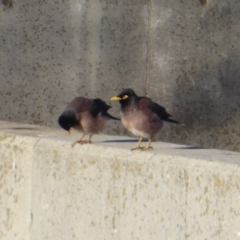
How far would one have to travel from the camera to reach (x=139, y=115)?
6.23 metres

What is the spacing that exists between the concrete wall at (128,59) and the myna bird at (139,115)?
170 centimetres

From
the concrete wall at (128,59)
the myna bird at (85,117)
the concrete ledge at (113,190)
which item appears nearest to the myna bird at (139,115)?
the concrete ledge at (113,190)

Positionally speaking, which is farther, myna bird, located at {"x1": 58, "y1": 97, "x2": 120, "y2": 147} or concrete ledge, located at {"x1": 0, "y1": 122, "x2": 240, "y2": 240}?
myna bird, located at {"x1": 58, "y1": 97, "x2": 120, "y2": 147}

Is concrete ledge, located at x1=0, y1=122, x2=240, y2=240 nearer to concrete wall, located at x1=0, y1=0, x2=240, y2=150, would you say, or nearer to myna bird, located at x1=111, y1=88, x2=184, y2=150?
myna bird, located at x1=111, y1=88, x2=184, y2=150

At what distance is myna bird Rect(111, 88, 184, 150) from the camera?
243 inches

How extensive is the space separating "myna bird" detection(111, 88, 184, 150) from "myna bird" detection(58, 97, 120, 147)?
1.35ft

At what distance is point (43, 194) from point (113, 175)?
643mm

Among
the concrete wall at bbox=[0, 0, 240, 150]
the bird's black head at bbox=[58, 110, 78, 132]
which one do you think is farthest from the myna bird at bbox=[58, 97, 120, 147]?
the concrete wall at bbox=[0, 0, 240, 150]

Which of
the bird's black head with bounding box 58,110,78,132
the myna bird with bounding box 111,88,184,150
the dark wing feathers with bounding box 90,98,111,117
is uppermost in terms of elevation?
the myna bird with bounding box 111,88,184,150

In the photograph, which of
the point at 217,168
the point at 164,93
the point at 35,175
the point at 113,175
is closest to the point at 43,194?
the point at 35,175

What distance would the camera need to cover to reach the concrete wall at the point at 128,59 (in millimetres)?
7844

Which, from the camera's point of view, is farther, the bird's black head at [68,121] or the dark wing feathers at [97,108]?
the dark wing feathers at [97,108]

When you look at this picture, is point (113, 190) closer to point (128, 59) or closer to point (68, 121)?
point (68, 121)

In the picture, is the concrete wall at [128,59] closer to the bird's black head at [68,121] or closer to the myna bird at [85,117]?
the myna bird at [85,117]
